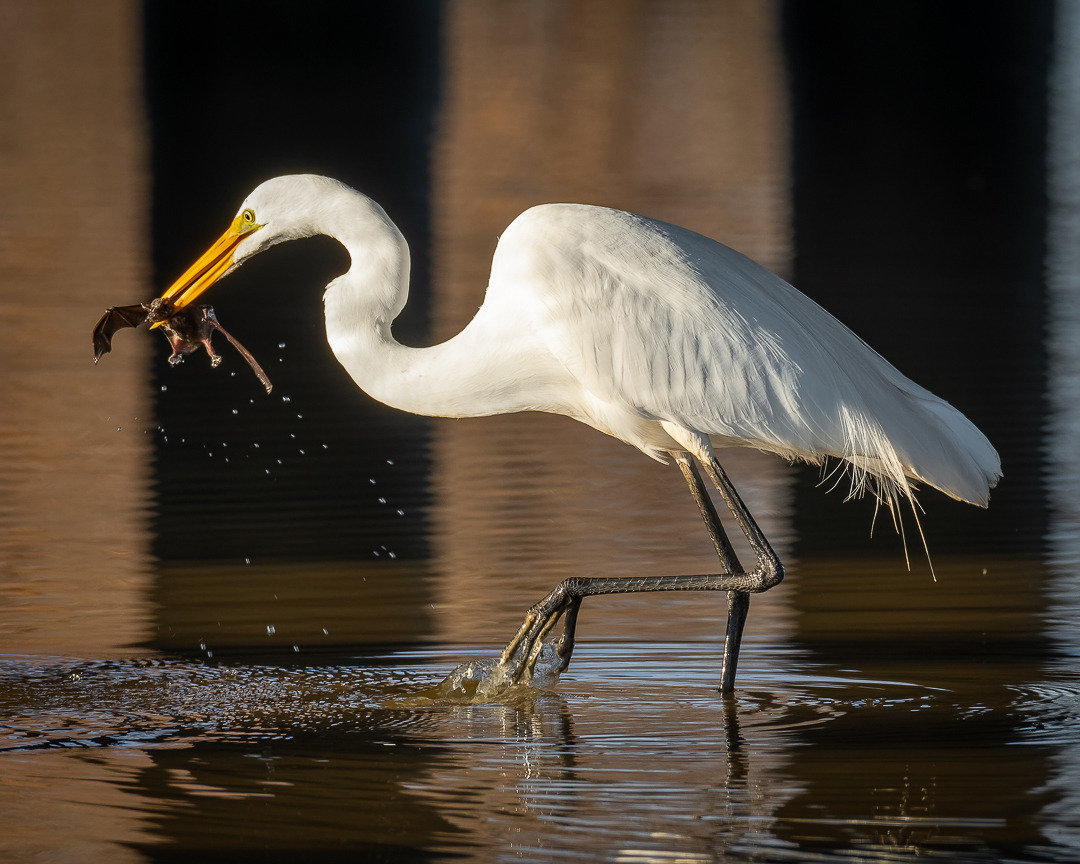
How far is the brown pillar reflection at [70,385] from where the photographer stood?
7.09 meters

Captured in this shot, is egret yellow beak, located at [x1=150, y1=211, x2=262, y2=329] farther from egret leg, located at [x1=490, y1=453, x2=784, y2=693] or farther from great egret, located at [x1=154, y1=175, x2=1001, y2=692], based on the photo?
egret leg, located at [x1=490, y1=453, x2=784, y2=693]

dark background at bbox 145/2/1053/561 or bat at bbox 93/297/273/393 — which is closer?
bat at bbox 93/297/273/393

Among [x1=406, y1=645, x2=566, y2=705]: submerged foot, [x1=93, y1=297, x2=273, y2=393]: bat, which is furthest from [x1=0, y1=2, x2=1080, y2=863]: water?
[x1=93, y1=297, x2=273, y2=393]: bat

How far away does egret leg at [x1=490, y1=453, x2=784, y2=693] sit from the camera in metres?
5.92

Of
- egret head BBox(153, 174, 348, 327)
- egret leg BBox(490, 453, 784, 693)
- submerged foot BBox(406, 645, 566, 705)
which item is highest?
egret head BBox(153, 174, 348, 327)

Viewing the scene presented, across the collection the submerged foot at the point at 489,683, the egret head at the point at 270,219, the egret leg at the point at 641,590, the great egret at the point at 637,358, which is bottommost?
the submerged foot at the point at 489,683

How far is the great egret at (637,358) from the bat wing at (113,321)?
0.17 meters

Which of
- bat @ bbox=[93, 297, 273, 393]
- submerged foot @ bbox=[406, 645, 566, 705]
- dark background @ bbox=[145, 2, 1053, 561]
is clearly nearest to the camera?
submerged foot @ bbox=[406, 645, 566, 705]

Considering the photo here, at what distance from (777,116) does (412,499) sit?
689 inches

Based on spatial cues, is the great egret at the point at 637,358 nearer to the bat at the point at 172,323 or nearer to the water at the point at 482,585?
the bat at the point at 172,323

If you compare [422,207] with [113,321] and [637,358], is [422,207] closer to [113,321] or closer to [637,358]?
[113,321]

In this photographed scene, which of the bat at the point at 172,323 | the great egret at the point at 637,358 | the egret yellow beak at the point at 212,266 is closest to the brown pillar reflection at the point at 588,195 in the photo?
the great egret at the point at 637,358

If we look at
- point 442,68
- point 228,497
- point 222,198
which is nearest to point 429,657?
point 228,497

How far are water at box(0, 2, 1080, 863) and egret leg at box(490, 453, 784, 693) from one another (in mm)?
122
